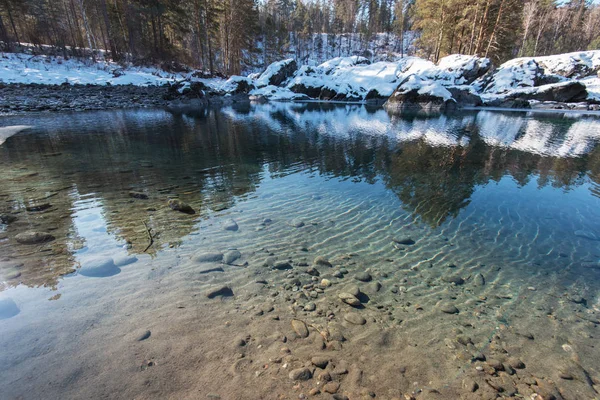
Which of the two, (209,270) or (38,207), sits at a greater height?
(38,207)

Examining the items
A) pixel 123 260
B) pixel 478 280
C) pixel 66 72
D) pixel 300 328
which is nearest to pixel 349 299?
pixel 300 328

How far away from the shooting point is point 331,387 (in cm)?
271

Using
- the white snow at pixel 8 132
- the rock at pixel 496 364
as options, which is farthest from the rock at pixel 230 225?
the white snow at pixel 8 132

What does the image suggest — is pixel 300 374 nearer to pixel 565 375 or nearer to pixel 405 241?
pixel 565 375

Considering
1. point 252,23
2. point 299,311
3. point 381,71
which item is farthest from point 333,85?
point 299,311

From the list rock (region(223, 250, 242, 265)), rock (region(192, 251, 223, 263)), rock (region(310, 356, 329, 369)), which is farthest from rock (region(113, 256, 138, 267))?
rock (region(310, 356, 329, 369))

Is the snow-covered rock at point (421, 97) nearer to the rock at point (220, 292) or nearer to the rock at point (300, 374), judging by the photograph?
the rock at point (220, 292)

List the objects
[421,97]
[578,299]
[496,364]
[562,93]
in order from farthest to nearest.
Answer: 1. [421,97]
2. [562,93]
3. [578,299]
4. [496,364]

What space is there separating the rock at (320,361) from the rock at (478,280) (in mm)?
3062

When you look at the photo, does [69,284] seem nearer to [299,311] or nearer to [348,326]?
[299,311]

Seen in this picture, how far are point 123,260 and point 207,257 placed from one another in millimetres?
1418

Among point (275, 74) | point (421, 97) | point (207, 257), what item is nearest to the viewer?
point (207, 257)

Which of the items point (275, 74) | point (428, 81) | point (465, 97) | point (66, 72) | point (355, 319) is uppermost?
point (275, 74)

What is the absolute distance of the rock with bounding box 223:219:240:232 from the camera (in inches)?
240
